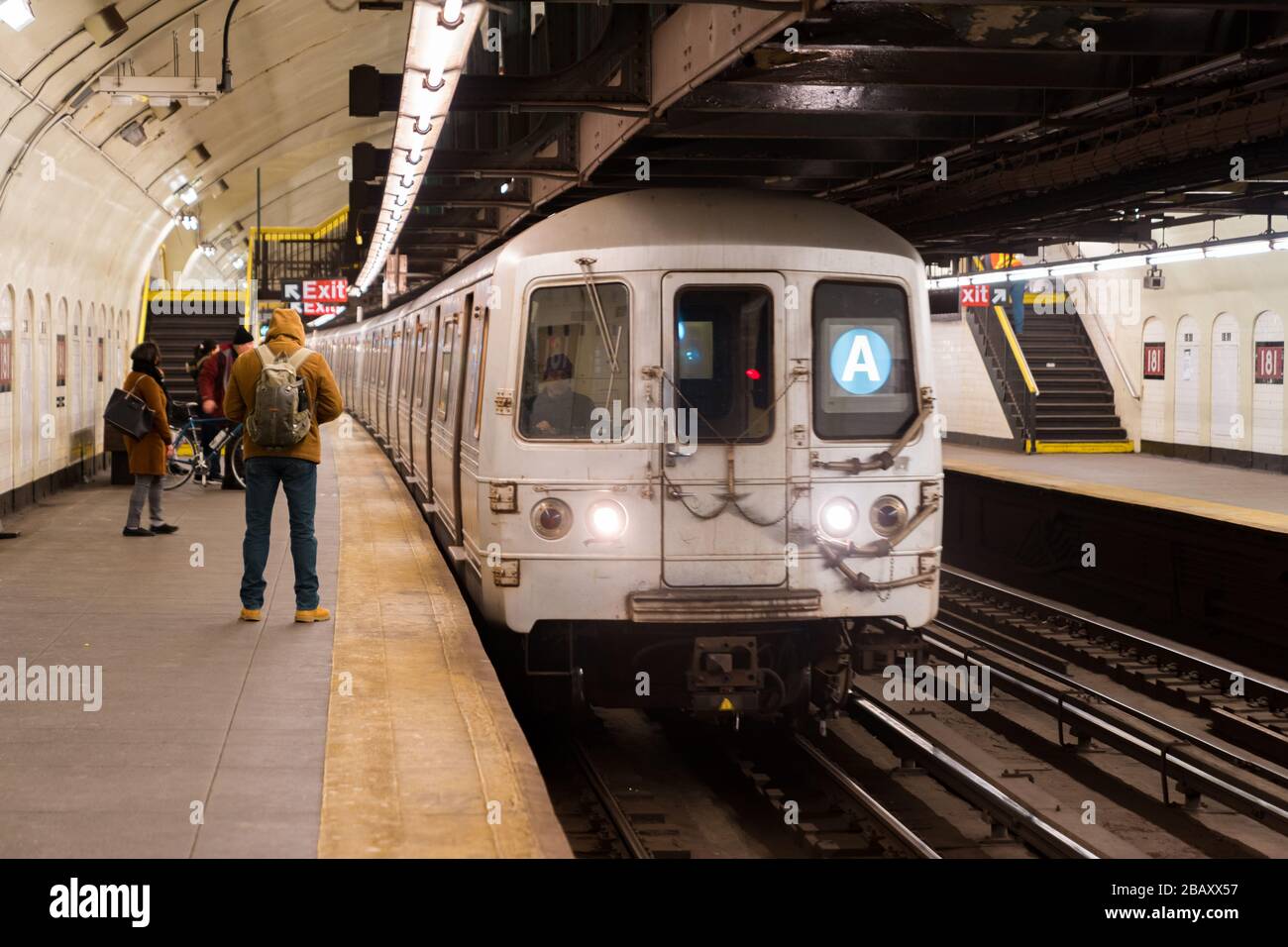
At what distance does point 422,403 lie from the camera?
44.5 ft

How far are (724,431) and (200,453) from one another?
11659 millimetres

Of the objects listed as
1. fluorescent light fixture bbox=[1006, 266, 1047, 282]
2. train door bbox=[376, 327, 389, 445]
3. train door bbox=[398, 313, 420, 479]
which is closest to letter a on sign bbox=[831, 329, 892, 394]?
train door bbox=[398, 313, 420, 479]

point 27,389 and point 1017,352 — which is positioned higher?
point 1017,352

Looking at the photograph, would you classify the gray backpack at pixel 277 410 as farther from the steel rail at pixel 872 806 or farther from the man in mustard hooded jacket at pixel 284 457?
the steel rail at pixel 872 806

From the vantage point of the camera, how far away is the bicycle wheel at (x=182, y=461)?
17.6 metres

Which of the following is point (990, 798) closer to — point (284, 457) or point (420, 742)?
point (420, 742)

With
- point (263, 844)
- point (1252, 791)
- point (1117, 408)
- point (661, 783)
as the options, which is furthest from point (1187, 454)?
point (263, 844)

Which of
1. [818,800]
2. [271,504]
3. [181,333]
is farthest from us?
[181,333]

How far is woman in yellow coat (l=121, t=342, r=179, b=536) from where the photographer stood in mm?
12148

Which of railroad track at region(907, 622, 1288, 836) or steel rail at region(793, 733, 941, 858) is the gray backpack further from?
railroad track at region(907, 622, 1288, 836)

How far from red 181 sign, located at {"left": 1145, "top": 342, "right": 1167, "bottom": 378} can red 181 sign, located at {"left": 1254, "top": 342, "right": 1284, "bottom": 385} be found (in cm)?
287

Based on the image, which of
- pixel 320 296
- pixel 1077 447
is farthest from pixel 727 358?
pixel 320 296

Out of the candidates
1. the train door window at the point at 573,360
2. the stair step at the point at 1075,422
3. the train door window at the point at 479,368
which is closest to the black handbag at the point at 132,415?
the train door window at the point at 479,368

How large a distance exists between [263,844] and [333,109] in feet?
77.4
